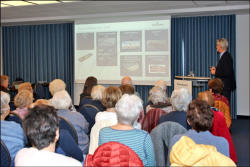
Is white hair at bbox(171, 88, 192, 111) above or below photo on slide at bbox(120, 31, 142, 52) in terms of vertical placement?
below

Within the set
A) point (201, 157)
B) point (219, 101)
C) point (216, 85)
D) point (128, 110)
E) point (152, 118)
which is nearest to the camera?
point (201, 157)

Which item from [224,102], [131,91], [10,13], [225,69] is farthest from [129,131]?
[10,13]

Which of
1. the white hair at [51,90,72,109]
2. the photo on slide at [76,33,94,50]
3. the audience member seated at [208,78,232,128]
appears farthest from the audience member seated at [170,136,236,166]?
the photo on slide at [76,33,94,50]

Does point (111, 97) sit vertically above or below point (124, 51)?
below

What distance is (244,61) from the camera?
7566 mm

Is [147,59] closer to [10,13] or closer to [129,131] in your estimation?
[10,13]

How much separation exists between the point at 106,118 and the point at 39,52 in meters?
7.37

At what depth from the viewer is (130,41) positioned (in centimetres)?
827

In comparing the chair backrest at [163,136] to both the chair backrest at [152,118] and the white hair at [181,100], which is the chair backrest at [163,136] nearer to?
the white hair at [181,100]

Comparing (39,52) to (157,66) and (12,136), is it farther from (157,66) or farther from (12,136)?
(12,136)

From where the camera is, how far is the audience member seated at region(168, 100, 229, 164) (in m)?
2.05

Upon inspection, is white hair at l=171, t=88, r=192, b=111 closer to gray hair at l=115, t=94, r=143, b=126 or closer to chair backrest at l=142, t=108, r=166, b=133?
chair backrest at l=142, t=108, r=166, b=133

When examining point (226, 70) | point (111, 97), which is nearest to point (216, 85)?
point (226, 70)

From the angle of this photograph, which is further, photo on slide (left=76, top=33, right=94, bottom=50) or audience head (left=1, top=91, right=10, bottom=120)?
photo on slide (left=76, top=33, right=94, bottom=50)
